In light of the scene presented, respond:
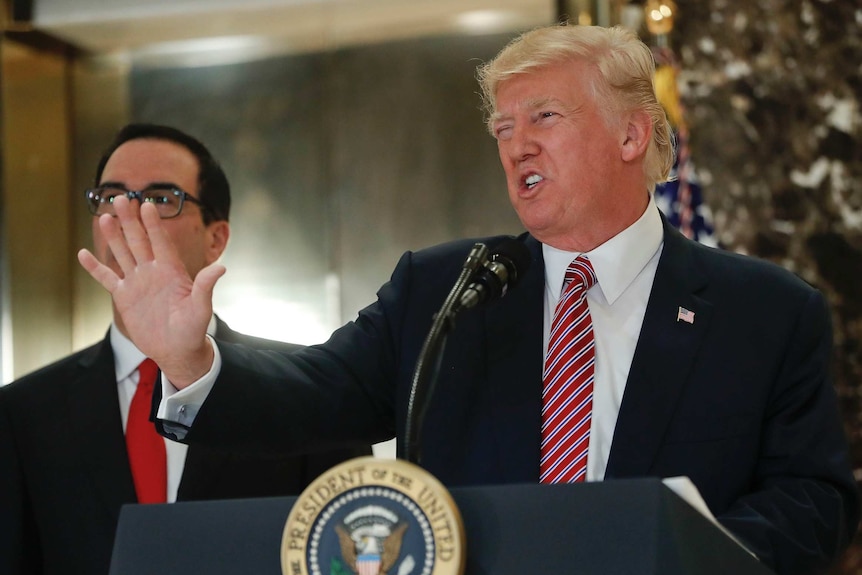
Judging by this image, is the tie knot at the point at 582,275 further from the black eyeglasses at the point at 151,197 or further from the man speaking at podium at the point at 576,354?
the black eyeglasses at the point at 151,197

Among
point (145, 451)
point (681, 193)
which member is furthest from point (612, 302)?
point (681, 193)

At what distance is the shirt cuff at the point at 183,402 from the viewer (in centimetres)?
194

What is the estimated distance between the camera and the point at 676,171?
436 cm

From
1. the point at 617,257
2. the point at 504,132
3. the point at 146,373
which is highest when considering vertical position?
the point at 504,132

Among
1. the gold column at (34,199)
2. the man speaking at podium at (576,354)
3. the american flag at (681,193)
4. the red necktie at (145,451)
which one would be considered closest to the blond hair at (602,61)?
the man speaking at podium at (576,354)

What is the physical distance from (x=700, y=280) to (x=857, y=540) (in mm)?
2528

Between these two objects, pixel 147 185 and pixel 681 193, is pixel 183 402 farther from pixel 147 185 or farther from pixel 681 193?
pixel 681 193

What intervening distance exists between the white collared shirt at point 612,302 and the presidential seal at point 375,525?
79 centimetres

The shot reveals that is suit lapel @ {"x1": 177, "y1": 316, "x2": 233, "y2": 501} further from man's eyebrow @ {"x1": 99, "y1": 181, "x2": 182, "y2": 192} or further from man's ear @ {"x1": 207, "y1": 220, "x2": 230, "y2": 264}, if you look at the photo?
man's eyebrow @ {"x1": 99, "y1": 181, "x2": 182, "y2": 192}

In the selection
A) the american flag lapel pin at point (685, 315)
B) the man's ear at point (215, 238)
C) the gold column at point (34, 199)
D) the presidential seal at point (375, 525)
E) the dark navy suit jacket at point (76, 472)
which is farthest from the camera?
the gold column at point (34, 199)

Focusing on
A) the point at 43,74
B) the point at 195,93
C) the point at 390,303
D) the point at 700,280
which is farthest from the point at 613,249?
the point at 43,74

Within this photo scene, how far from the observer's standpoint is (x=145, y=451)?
2.88 metres

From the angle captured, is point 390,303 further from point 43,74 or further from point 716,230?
point 43,74

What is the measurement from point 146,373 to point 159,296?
115 centimetres
